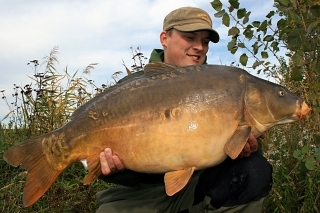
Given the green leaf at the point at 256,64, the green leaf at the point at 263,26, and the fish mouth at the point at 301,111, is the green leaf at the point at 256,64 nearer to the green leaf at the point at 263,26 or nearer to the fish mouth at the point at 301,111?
the green leaf at the point at 263,26

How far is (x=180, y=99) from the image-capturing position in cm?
198

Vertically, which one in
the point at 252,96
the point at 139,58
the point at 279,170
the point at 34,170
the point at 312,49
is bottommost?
the point at 279,170

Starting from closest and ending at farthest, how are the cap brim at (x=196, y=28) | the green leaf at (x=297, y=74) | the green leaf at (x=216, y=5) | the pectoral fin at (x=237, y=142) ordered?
the pectoral fin at (x=237, y=142), the green leaf at (x=297, y=74), the green leaf at (x=216, y=5), the cap brim at (x=196, y=28)

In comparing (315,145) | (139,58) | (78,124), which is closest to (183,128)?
(78,124)

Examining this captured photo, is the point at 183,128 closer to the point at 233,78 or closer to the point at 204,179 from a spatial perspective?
the point at 233,78

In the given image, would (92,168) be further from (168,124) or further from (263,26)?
(263,26)

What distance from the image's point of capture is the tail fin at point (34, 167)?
2.08 m

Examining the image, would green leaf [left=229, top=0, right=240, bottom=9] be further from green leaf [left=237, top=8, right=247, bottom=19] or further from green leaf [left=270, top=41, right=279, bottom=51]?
green leaf [left=270, top=41, right=279, bottom=51]

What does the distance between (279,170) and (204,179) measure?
592 millimetres

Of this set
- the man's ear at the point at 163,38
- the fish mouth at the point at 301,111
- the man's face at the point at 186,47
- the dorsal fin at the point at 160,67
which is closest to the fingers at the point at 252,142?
the fish mouth at the point at 301,111

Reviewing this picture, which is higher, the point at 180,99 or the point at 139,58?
the point at 139,58

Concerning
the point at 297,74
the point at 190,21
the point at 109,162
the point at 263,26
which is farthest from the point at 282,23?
the point at 109,162

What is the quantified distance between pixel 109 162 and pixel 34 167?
13.9 inches

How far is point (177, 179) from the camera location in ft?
6.46
